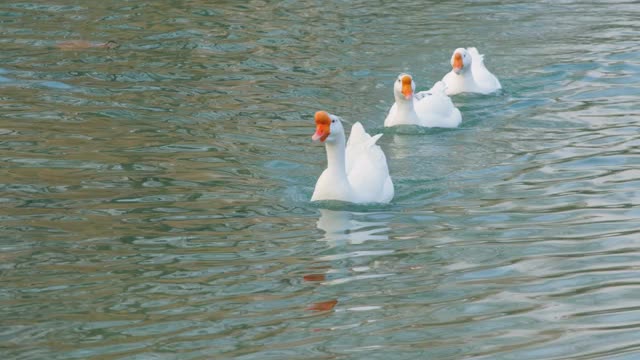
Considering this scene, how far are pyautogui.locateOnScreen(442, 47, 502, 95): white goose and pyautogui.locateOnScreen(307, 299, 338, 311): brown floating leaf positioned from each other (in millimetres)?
7272

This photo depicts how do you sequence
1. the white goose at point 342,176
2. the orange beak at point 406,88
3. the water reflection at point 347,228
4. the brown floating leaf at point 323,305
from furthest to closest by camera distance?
the orange beak at point 406,88, the white goose at point 342,176, the water reflection at point 347,228, the brown floating leaf at point 323,305

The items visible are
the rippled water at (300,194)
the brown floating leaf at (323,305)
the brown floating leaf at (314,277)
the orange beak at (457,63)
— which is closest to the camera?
the rippled water at (300,194)

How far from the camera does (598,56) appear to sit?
1622cm

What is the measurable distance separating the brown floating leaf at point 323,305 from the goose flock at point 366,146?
269 cm

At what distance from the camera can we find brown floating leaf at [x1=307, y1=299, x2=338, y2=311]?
307 inches

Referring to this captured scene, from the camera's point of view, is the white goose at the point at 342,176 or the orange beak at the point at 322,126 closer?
the orange beak at the point at 322,126

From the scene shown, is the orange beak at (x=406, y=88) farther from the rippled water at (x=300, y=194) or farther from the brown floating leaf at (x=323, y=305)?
the brown floating leaf at (x=323, y=305)

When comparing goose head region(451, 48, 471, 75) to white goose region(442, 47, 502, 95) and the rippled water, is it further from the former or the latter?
the rippled water

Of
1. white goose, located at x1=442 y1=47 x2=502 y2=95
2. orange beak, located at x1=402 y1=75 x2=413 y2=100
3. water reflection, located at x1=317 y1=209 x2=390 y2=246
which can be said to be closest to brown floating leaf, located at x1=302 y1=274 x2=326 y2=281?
water reflection, located at x1=317 y1=209 x2=390 y2=246

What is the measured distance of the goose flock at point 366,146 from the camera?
1055cm

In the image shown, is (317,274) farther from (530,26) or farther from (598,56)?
(530,26)

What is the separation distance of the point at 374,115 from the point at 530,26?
4.75 metres

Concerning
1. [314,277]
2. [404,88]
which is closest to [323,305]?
[314,277]

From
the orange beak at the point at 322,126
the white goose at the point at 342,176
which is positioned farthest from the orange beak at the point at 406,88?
the orange beak at the point at 322,126
